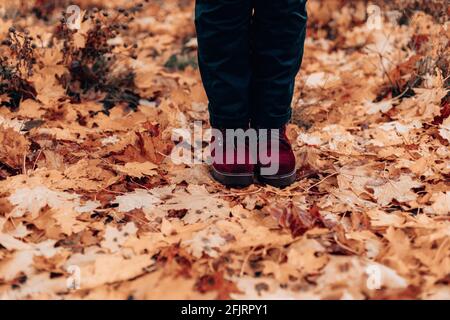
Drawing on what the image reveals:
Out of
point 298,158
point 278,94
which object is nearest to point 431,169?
point 298,158

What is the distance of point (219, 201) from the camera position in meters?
1.74

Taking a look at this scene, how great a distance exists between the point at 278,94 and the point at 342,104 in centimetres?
97

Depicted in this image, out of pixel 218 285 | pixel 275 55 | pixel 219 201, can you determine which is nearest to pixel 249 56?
pixel 275 55

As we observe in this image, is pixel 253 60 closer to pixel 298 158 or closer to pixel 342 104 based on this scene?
pixel 298 158

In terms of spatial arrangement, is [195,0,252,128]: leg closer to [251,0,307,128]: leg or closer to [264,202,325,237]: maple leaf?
[251,0,307,128]: leg

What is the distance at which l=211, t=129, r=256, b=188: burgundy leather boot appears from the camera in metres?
1.83

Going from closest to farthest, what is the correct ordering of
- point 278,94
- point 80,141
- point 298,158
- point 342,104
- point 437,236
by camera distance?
point 437,236 → point 278,94 → point 298,158 → point 80,141 → point 342,104

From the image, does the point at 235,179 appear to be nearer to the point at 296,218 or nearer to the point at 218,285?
the point at 296,218

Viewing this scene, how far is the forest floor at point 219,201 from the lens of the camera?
4.44 feet

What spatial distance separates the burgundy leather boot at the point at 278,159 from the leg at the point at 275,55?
0.04 m

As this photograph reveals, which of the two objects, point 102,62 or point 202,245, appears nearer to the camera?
point 202,245

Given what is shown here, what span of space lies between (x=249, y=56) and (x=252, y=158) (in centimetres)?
36

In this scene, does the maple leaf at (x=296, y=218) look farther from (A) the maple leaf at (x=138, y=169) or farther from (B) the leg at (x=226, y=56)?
(A) the maple leaf at (x=138, y=169)
